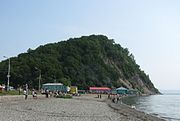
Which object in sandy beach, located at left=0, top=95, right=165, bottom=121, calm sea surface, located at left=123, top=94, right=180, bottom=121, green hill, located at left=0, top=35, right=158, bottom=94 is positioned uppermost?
green hill, located at left=0, top=35, right=158, bottom=94

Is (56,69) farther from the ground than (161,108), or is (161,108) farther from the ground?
(56,69)

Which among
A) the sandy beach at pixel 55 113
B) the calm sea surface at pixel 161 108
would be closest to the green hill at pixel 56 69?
the calm sea surface at pixel 161 108

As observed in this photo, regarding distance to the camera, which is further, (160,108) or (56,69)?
(56,69)

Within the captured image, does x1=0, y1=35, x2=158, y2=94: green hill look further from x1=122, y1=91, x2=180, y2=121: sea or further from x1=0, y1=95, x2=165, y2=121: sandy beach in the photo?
x1=0, y1=95, x2=165, y2=121: sandy beach

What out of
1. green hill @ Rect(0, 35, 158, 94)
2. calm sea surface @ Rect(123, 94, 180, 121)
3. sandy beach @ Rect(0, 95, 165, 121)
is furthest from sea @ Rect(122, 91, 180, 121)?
green hill @ Rect(0, 35, 158, 94)

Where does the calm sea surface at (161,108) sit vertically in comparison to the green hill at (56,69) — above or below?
below

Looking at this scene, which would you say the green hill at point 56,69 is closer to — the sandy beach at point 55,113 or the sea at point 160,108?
the sea at point 160,108

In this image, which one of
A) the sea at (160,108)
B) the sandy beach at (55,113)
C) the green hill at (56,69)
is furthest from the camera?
the green hill at (56,69)

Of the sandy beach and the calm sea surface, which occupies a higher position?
the sandy beach

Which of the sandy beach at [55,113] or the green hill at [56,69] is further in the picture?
the green hill at [56,69]

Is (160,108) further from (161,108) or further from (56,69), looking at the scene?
(56,69)

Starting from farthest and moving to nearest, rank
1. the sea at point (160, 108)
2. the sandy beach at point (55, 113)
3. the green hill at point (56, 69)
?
the green hill at point (56, 69)
the sea at point (160, 108)
the sandy beach at point (55, 113)

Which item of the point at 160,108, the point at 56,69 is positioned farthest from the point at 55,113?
the point at 56,69

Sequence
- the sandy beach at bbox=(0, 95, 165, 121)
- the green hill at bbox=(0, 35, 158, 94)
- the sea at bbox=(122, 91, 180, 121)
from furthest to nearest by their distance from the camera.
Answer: the green hill at bbox=(0, 35, 158, 94) < the sea at bbox=(122, 91, 180, 121) < the sandy beach at bbox=(0, 95, 165, 121)
